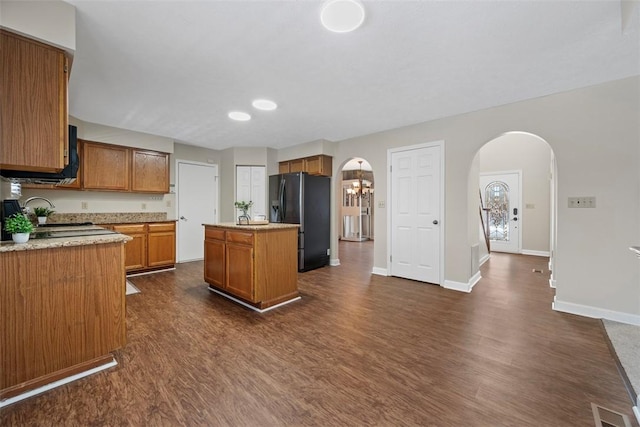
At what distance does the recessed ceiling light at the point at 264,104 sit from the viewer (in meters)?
3.16

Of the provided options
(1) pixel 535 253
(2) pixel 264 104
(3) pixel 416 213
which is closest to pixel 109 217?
(2) pixel 264 104

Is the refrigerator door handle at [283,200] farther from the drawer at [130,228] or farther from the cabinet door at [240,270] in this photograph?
the drawer at [130,228]

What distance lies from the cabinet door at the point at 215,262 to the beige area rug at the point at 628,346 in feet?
11.4

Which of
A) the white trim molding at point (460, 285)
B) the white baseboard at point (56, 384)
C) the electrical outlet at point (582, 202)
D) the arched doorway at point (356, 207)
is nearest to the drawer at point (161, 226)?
the white baseboard at point (56, 384)

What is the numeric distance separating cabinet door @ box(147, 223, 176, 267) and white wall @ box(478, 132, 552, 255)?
22.8ft

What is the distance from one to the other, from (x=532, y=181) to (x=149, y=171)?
825 centimetres

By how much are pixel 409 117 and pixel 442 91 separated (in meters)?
0.82

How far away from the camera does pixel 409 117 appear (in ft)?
12.0

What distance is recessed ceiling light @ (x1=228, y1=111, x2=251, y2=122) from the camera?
3.58 m

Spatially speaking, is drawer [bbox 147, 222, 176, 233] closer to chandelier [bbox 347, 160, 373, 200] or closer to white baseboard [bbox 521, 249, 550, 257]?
chandelier [bbox 347, 160, 373, 200]

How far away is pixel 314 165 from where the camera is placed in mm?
5062

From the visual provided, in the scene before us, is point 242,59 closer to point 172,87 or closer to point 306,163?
point 172,87

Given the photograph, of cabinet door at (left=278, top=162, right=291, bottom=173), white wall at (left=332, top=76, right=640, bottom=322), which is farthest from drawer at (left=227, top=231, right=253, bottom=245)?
white wall at (left=332, top=76, right=640, bottom=322)

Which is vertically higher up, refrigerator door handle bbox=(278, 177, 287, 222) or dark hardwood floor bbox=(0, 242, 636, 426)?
refrigerator door handle bbox=(278, 177, 287, 222)
